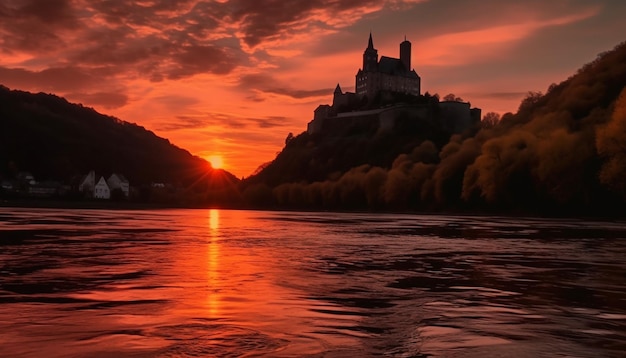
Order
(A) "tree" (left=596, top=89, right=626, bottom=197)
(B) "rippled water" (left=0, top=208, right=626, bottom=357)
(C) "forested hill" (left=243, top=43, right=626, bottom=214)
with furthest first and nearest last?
1. (C) "forested hill" (left=243, top=43, right=626, bottom=214)
2. (A) "tree" (left=596, top=89, right=626, bottom=197)
3. (B) "rippled water" (left=0, top=208, right=626, bottom=357)

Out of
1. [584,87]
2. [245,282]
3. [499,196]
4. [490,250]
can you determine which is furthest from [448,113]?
[245,282]

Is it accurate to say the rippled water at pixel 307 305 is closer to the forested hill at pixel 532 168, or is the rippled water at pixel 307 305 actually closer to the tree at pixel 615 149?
the tree at pixel 615 149

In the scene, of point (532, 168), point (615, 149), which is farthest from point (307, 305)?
point (532, 168)

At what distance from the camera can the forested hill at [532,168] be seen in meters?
68.5

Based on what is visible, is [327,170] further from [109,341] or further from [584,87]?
[109,341]

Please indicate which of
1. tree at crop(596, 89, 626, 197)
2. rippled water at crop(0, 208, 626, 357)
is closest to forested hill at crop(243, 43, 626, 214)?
tree at crop(596, 89, 626, 197)

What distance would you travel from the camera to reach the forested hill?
225 ft

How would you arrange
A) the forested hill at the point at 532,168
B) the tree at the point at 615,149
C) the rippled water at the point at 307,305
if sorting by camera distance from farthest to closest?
the forested hill at the point at 532,168 → the tree at the point at 615,149 → the rippled water at the point at 307,305

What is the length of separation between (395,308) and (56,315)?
20.7 feet

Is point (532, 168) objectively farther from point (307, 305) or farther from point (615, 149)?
point (307, 305)

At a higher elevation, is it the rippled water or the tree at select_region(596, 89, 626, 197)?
the tree at select_region(596, 89, 626, 197)

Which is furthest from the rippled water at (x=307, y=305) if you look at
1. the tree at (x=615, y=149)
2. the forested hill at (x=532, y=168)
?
the forested hill at (x=532, y=168)

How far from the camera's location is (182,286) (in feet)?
48.6

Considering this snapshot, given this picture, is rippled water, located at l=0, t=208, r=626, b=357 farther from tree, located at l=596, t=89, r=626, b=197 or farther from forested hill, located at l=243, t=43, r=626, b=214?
forested hill, located at l=243, t=43, r=626, b=214
